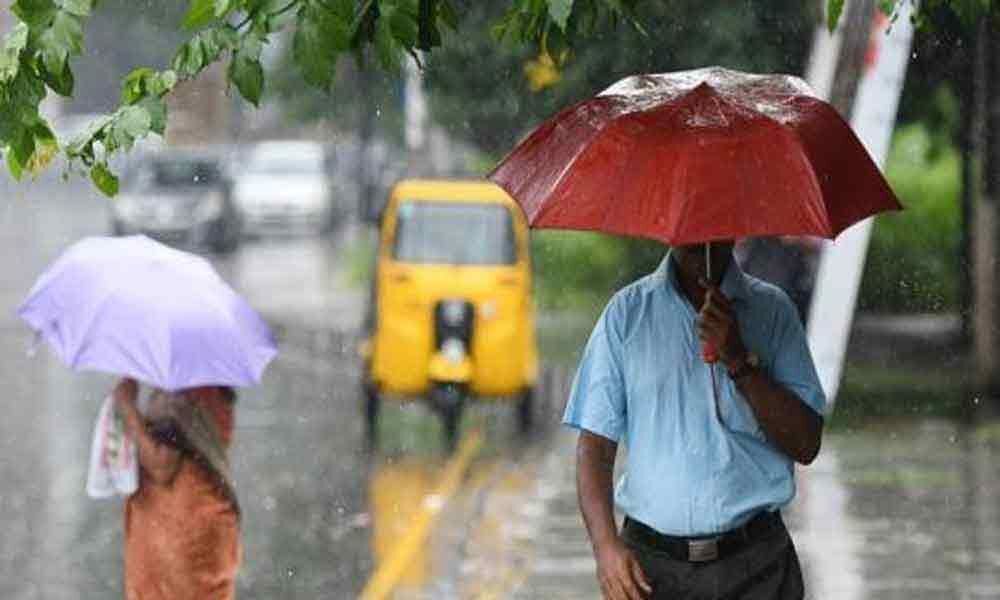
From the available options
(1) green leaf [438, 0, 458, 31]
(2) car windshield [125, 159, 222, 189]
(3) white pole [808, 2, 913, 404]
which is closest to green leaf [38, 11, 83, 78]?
(1) green leaf [438, 0, 458, 31]

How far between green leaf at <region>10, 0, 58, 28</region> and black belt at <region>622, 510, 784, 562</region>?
1.73 m

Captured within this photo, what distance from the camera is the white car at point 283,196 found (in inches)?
1863

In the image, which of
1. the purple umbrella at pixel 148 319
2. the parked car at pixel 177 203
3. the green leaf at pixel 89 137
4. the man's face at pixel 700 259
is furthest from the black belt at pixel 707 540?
the parked car at pixel 177 203

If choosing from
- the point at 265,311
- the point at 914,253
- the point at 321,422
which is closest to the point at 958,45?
the point at 321,422

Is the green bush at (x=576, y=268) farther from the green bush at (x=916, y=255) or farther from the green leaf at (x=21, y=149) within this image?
the green leaf at (x=21, y=149)

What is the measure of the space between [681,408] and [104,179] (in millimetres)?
1411

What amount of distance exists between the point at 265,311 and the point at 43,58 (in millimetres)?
25578

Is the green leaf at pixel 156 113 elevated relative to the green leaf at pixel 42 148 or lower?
elevated

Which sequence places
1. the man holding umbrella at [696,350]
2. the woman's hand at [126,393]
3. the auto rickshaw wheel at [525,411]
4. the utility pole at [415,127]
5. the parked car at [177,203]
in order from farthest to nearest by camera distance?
the parked car at [177,203]
the utility pole at [415,127]
the auto rickshaw wheel at [525,411]
the woman's hand at [126,393]
the man holding umbrella at [696,350]

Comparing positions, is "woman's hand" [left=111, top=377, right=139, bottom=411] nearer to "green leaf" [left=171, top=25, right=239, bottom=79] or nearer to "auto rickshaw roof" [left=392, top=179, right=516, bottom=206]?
"green leaf" [left=171, top=25, right=239, bottom=79]

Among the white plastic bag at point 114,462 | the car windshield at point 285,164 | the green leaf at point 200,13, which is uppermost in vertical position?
the green leaf at point 200,13

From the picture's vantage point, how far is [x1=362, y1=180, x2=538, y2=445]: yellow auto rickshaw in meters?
18.3

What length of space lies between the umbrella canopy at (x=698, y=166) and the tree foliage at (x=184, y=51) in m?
0.32

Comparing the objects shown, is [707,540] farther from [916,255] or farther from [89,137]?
[916,255]
